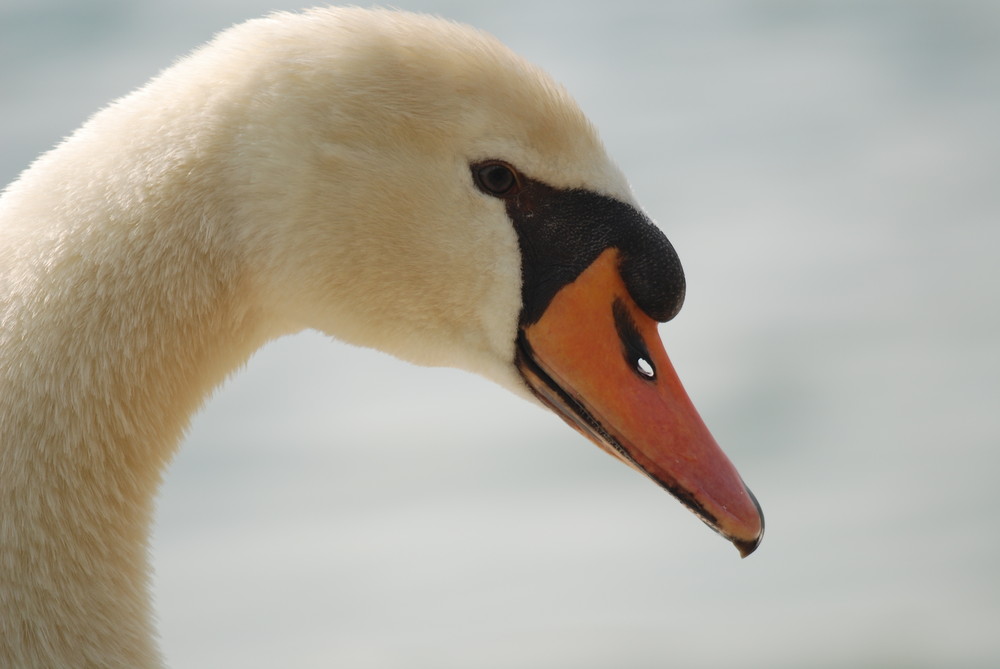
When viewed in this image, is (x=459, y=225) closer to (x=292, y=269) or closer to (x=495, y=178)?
(x=495, y=178)

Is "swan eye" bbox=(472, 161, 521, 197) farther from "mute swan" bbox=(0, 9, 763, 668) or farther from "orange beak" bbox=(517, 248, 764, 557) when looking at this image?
"orange beak" bbox=(517, 248, 764, 557)

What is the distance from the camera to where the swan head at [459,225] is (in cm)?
388

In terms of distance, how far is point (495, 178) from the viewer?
13.3 feet

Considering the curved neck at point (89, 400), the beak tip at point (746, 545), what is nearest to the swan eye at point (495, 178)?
the curved neck at point (89, 400)

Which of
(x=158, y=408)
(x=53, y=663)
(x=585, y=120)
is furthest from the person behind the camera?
(x=585, y=120)

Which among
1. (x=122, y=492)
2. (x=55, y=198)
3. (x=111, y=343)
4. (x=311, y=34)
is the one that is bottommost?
(x=122, y=492)

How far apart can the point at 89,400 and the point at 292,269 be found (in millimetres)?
605

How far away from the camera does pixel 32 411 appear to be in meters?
3.59

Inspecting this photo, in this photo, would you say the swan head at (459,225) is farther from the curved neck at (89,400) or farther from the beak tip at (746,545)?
the curved neck at (89,400)

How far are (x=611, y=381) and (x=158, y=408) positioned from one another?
1234mm

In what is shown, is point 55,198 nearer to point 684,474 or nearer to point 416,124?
point 416,124

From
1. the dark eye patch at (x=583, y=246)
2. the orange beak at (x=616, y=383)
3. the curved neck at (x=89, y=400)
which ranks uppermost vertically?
the dark eye patch at (x=583, y=246)

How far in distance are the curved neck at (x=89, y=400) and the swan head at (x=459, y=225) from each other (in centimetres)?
21

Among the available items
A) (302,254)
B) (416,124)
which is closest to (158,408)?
(302,254)
